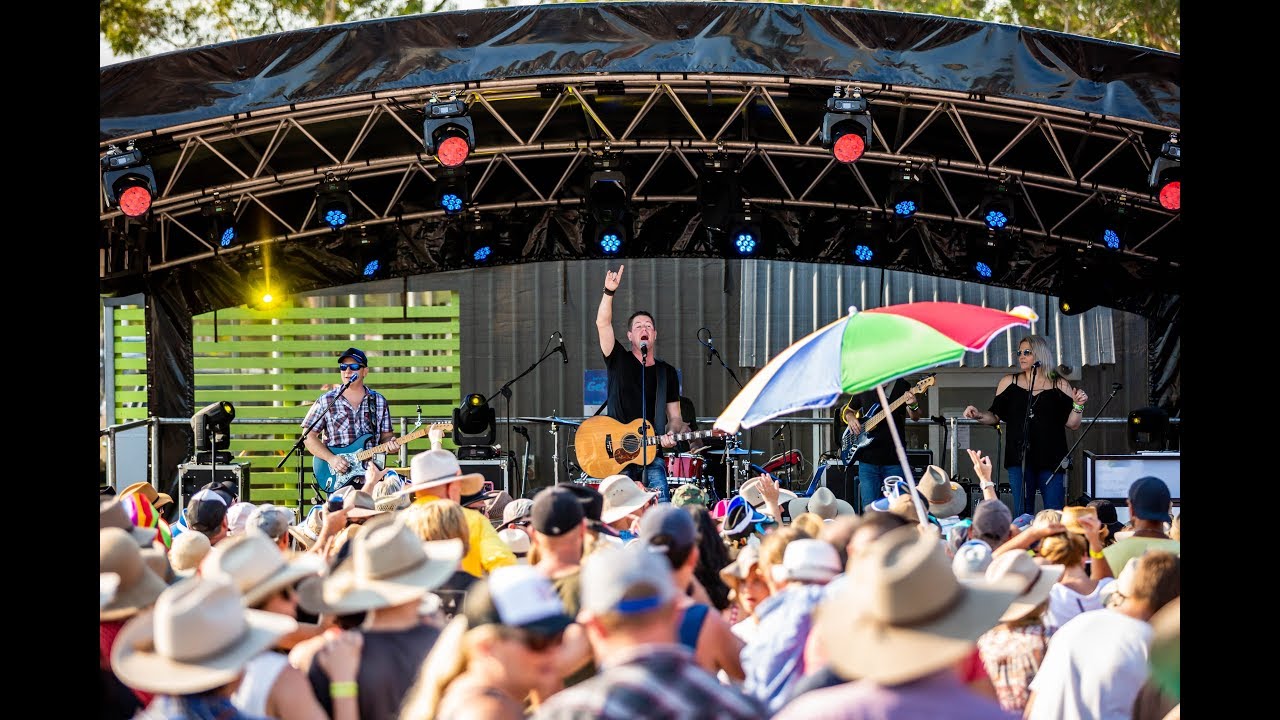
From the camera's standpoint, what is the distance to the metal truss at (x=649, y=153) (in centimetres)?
1013

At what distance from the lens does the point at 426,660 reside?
325 centimetres

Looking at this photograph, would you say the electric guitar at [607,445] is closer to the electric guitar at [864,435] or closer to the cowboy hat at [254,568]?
Result: the electric guitar at [864,435]

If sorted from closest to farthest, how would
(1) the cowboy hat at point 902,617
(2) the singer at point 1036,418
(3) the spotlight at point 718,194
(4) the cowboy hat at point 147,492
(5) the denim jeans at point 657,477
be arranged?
(1) the cowboy hat at point 902,617 → (4) the cowboy hat at point 147,492 → (5) the denim jeans at point 657,477 → (2) the singer at point 1036,418 → (3) the spotlight at point 718,194

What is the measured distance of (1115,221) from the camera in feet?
37.9

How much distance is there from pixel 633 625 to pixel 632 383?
7685 millimetres

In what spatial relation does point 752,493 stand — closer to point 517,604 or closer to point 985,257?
point 517,604

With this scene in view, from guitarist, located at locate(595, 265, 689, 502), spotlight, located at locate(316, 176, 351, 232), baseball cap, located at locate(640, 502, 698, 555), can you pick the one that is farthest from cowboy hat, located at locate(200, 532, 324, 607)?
spotlight, located at locate(316, 176, 351, 232)

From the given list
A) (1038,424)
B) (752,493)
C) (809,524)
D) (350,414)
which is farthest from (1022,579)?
(350,414)

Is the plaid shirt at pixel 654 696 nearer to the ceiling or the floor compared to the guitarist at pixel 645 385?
nearer to the floor

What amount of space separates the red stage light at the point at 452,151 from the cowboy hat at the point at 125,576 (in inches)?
241

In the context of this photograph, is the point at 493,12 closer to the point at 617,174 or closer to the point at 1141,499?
the point at 617,174

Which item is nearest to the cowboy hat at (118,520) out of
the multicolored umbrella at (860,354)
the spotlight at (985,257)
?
the multicolored umbrella at (860,354)

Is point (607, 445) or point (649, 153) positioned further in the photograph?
point (649, 153)
